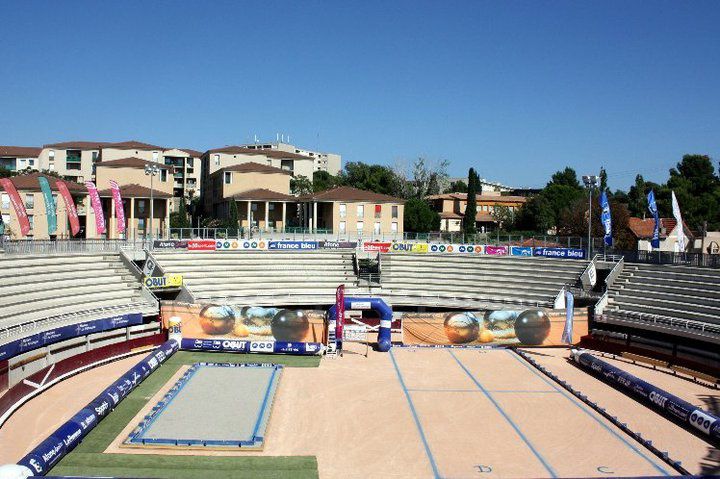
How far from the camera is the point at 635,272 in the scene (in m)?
40.4

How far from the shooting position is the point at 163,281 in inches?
1500

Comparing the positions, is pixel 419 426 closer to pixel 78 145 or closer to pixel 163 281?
pixel 163 281

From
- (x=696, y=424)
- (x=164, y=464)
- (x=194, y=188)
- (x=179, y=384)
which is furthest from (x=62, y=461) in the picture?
(x=194, y=188)

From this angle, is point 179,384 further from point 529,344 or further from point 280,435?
point 529,344

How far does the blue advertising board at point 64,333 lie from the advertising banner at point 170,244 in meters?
11.6

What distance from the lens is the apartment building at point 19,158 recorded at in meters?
Answer: 91.1

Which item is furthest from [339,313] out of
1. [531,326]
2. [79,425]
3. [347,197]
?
[347,197]

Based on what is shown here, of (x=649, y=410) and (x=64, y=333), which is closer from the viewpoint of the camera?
(x=649, y=410)

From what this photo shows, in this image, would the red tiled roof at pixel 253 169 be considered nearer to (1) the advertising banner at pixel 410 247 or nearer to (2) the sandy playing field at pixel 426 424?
(1) the advertising banner at pixel 410 247

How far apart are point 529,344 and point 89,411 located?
73.3ft

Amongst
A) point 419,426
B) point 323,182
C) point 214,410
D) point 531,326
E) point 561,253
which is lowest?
point 419,426

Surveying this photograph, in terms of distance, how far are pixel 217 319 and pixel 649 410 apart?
20057mm

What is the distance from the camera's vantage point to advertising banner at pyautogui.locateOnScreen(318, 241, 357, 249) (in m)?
47.9

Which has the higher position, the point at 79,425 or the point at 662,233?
the point at 662,233
